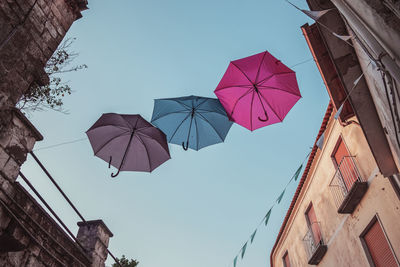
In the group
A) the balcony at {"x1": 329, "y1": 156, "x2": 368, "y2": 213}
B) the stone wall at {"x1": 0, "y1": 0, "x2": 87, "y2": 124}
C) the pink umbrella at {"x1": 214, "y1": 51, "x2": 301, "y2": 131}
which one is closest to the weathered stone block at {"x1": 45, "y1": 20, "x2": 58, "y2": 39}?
the stone wall at {"x1": 0, "y1": 0, "x2": 87, "y2": 124}

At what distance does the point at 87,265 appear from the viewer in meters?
5.41

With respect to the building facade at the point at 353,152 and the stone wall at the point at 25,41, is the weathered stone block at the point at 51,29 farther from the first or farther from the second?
the building facade at the point at 353,152

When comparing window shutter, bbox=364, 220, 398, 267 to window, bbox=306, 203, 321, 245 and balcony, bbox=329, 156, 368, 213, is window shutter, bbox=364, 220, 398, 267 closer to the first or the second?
balcony, bbox=329, 156, 368, 213

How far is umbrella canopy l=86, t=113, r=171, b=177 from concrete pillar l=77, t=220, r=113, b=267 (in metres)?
1.55

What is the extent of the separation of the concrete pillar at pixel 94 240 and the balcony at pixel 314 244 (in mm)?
6881

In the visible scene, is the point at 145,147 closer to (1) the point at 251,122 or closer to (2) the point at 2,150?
(1) the point at 251,122

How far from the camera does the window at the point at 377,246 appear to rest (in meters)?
6.93

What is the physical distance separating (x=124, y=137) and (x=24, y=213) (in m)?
3.49

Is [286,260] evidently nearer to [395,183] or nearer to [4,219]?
[395,183]

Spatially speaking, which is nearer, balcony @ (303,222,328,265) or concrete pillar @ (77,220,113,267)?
concrete pillar @ (77,220,113,267)

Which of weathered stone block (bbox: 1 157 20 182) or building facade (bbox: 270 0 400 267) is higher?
building facade (bbox: 270 0 400 267)

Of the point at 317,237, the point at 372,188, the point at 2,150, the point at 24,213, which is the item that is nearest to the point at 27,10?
the point at 2,150

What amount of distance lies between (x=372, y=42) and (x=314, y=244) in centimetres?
929

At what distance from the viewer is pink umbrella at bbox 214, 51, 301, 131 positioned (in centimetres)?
705
